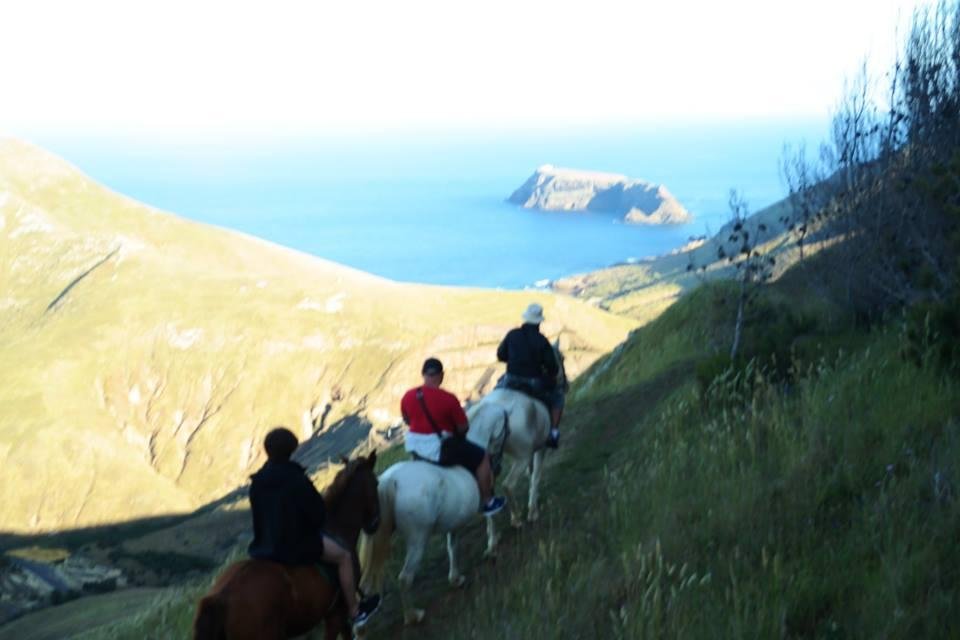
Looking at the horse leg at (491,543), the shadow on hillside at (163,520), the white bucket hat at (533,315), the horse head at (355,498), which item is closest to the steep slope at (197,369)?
the shadow on hillside at (163,520)

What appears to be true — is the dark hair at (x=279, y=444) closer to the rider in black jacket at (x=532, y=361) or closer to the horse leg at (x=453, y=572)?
the horse leg at (x=453, y=572)

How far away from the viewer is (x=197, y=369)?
154 m

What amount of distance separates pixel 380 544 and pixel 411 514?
46 centimetres

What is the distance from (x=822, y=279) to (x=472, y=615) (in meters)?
15.7

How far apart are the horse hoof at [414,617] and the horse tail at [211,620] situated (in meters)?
3.04

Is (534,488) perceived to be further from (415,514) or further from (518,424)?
(415,514)

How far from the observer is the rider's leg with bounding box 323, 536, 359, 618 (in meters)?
7.81

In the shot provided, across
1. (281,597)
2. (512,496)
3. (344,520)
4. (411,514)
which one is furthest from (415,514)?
Answer: (281,597)

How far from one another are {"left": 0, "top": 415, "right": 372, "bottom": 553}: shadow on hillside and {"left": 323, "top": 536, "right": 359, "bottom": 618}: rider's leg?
96737mm

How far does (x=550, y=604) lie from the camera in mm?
6605

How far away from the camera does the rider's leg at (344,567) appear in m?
7.81

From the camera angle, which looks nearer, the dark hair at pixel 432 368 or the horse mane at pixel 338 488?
the horse mane at pixel 338 488

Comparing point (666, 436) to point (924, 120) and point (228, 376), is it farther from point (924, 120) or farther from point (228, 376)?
point (228, 376)

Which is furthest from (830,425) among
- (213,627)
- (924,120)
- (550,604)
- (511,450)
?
(924,120)
